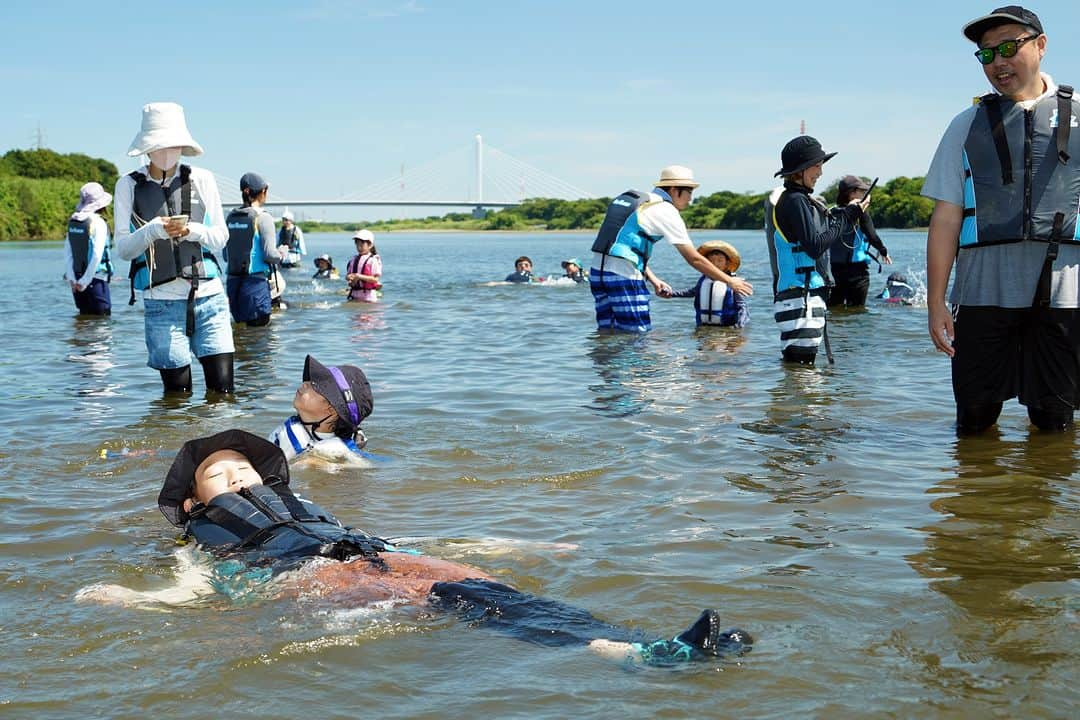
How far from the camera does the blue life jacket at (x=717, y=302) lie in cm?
1543

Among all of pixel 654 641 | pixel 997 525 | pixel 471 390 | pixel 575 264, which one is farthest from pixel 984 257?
pixel 575 264

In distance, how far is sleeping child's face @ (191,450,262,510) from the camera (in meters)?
5.57

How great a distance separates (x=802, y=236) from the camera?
9.61 metres

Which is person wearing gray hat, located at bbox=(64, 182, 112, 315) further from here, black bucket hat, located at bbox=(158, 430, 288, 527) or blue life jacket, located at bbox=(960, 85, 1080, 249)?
blue life jacket, located at bbox=(960, 85, 1080, 249)

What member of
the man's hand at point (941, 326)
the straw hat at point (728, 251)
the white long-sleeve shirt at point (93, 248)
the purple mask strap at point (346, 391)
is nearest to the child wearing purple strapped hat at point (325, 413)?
the purple mask strap at point (346, 391)

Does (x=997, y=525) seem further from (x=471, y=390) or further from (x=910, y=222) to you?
(x=910, y=222)

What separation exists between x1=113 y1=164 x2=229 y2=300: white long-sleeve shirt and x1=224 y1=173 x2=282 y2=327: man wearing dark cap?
5626 mm

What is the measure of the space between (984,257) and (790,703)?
367 cm

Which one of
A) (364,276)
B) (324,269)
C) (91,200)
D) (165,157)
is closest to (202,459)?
(165,157)

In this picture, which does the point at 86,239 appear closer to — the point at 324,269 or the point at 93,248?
the point at 93,248

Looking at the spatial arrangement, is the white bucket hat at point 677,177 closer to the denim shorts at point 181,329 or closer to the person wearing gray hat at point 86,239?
the denim shorts at point 181,329

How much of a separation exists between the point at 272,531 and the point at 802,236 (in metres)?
5.96

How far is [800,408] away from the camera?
Result: 9.02 metres

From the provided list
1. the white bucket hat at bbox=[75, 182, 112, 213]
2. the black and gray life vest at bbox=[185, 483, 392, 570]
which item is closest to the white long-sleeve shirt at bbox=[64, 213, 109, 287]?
the white bucket hat at bbox=[75, 182, 112, 213]
